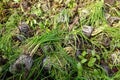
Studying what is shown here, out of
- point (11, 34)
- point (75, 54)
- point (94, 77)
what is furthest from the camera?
point (11, 34)

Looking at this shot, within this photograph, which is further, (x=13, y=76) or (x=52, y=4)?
(x=52, y=4)

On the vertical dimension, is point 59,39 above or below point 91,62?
above

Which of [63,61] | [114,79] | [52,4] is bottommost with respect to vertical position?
[114,79]

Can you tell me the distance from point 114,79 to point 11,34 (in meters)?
1.26

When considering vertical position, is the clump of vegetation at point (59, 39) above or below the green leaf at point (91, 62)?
above

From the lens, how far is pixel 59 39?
3260 mm

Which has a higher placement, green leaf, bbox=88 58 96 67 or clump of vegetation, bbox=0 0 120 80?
clump of vegetation, bbox=0 0 120 80

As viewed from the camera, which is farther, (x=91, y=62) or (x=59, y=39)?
(x=59, y=39)

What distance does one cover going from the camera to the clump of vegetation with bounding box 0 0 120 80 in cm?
302

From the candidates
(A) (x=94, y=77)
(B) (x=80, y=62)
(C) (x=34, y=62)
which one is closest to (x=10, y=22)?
(C) (x=34, y=62)

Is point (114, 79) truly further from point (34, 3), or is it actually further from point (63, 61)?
point (34, 3)

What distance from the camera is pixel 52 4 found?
3.90m

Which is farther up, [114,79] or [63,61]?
[63,61]

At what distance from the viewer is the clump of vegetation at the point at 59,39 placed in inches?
119
